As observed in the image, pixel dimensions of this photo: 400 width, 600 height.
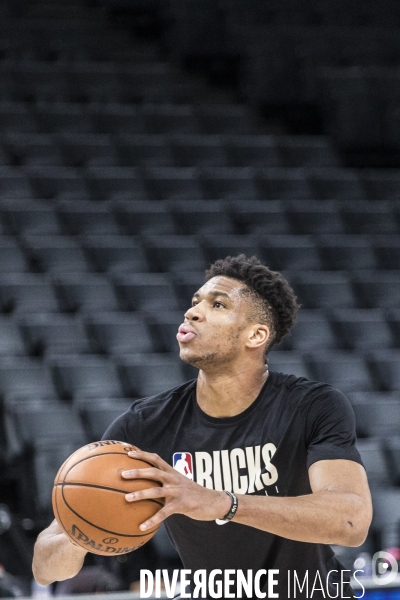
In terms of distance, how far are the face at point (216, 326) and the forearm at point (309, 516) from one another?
520 millimetres

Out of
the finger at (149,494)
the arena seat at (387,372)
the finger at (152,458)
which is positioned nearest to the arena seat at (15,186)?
the arena seat at (387,372)

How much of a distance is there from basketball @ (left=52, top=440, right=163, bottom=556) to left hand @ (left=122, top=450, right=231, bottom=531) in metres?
0.05

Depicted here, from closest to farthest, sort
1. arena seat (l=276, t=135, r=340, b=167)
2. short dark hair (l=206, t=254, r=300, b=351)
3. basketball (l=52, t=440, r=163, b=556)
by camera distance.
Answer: basketball (l=52, t=440, r=163, b=556), short dark hair (l=206, t=254, r=300, b=351), arena seat (l=276, t=135, r=340, b=167)

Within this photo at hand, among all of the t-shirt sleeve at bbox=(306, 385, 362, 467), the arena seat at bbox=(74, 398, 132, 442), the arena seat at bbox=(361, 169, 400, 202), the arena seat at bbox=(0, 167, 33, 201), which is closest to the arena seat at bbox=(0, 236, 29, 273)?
the arena seat at bbox=(0, 167, 33, 201)

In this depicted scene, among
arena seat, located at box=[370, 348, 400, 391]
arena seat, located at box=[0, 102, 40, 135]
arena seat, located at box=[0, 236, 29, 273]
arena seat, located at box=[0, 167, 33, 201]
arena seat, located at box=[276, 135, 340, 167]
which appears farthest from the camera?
arena seat, located at box=[276, 135, 340, 167]

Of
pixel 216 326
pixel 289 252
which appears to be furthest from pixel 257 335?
pixel 289 252

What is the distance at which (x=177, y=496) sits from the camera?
216 cm

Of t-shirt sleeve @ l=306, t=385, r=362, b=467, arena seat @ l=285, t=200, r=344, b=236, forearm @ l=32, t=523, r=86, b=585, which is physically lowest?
arena seat @ l=285, t=200, r=344, b=236

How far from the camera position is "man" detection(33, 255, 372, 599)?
2.68m

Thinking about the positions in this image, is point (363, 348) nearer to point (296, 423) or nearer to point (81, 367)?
point (81, 367)

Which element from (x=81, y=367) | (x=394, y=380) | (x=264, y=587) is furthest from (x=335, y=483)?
(x=394, y=380)

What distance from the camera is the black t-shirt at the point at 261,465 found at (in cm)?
270

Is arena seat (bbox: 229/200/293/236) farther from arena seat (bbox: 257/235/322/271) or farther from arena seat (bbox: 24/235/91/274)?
arena seat (bbox: 24/235/91/274)

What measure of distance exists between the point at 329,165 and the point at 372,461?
3894 mm
